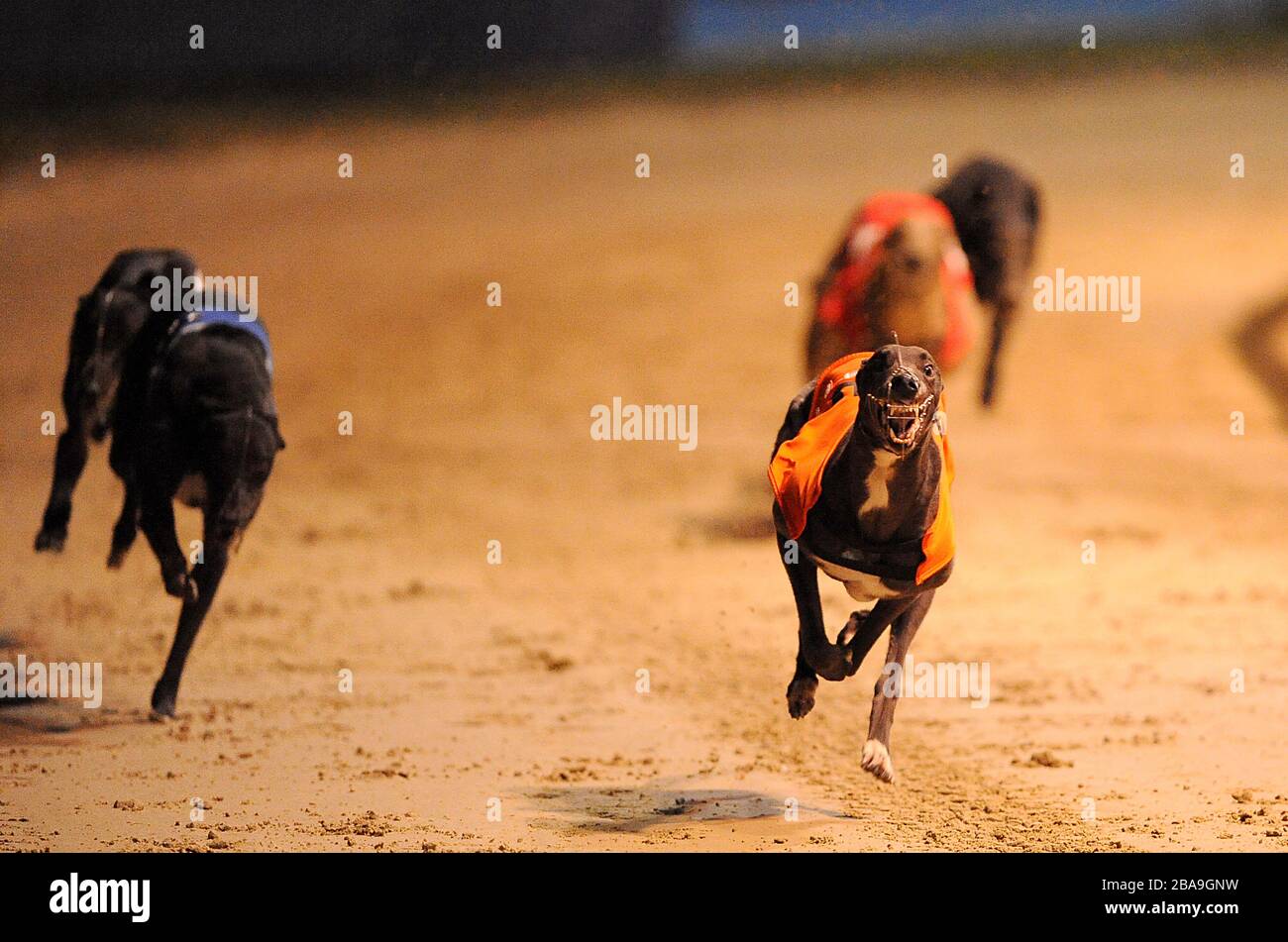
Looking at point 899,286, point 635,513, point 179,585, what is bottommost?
A: point 179,585

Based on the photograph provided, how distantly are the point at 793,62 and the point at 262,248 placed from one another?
590cm

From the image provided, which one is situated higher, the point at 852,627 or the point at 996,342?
the point at 996,342

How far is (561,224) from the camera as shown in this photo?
15227mm

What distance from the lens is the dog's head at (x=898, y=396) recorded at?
4.61m

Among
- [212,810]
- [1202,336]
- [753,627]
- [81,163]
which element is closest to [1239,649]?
[753,627]

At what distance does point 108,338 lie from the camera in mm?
6441

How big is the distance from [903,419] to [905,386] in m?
0.11

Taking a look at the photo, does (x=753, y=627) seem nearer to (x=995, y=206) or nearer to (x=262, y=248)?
(x=995, y=206)

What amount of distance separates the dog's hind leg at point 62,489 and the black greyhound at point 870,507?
289cm

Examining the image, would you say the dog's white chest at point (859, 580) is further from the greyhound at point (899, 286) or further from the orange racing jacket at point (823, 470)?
the greyhound at point (899, 286)

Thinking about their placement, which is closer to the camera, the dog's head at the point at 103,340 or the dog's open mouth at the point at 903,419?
the dog's open mouth at the point at 903,419
